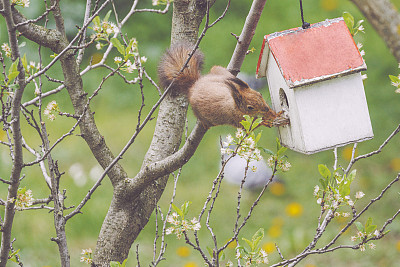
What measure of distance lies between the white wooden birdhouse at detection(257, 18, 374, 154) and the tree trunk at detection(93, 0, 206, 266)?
48 centimetres

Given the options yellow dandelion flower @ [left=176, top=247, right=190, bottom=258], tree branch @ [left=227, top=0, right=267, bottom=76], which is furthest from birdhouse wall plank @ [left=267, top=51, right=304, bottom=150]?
yellow dandelion flower @ [left=176, top=247, right=190, bottom=258]

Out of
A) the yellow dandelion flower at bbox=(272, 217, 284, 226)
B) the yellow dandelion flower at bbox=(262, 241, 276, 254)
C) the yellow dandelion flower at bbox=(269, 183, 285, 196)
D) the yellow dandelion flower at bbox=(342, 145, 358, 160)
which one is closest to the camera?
the yellow dandelion flower at bbox=(262, 241, 276, 254)

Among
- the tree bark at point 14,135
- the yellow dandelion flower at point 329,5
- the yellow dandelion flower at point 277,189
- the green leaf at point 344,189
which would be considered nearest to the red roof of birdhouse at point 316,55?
the green leaf at point 344,189

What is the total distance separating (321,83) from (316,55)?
3.8 inches

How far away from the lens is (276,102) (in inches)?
76.6

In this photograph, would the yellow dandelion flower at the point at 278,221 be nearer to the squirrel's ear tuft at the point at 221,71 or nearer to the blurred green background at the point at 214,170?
the blurred green background at the point at 214,170

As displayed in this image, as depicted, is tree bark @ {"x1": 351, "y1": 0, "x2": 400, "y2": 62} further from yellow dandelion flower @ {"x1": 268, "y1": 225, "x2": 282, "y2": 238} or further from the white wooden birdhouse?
the white wooden birdhouse

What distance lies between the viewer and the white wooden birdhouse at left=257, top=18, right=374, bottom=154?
162 cm

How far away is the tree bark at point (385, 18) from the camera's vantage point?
10.1 feet

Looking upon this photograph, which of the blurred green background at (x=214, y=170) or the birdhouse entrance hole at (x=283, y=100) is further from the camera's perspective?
the blurred green background at (x=214, y=170)

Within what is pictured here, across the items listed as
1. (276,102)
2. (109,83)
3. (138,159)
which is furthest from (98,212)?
(276,102)

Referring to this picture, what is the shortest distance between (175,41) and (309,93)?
687mm

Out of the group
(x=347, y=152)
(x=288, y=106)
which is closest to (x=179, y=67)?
(x=288, y=106)

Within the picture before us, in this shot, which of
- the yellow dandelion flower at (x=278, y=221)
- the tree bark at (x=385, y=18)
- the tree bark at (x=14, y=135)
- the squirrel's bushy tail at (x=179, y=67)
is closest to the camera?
the tree bark at (x=14, y=135)
